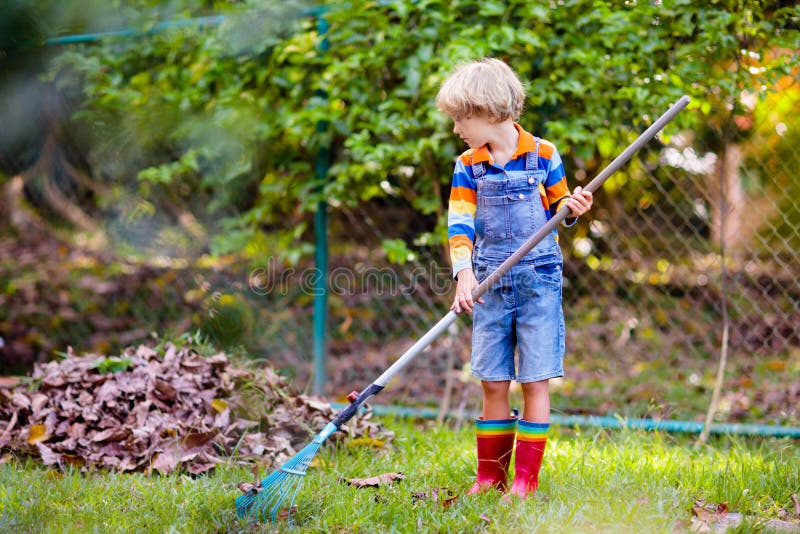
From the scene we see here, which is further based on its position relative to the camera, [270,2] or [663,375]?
[663,375]

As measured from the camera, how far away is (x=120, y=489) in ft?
8.30

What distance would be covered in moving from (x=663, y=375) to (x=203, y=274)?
2.81m

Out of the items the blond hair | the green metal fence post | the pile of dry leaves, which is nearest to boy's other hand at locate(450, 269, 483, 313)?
the blond hair

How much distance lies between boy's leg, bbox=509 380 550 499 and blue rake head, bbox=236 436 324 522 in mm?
654

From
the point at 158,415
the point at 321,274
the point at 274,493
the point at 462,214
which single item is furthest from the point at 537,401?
the point at 321,274

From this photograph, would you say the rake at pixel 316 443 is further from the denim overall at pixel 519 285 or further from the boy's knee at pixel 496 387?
the boy's knee at pixel 496 387

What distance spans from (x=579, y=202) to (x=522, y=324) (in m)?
0.43

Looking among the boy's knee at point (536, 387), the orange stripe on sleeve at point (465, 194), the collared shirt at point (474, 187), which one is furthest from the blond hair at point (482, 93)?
the boy's knee at point (536, 387)

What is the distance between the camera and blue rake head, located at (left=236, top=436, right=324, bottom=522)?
225cm

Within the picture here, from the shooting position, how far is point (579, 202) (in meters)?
2.36

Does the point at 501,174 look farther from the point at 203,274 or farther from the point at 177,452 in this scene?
the point at 203,274

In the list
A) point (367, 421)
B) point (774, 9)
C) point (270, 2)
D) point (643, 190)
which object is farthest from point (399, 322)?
point (774, 9)

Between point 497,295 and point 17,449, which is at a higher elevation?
point 497,295

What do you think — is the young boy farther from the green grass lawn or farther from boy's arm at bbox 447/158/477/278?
the green grass lawn
